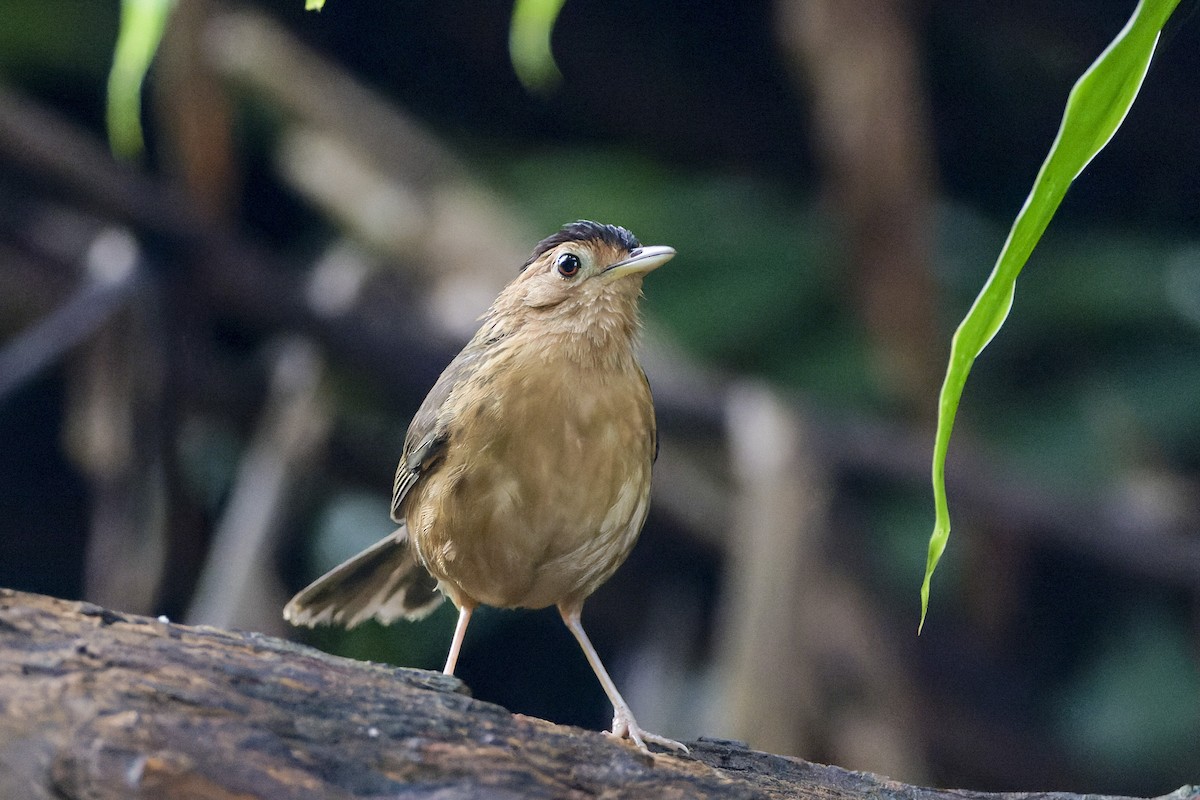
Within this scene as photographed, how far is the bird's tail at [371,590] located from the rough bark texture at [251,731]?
1003 millimetres

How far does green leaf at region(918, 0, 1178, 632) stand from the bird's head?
50.7 inches

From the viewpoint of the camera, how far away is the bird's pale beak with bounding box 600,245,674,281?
8.50 feet

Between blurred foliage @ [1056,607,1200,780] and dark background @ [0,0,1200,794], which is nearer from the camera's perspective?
dark background @ [0,0,1200,794]

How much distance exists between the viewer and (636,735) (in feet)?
7.76

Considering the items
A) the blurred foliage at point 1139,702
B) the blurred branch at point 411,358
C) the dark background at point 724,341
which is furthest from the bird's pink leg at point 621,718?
the blurred foliage at point 1139,702

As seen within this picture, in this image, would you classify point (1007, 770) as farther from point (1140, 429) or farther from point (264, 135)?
point (264, 135)

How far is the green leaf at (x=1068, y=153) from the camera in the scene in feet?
4.51

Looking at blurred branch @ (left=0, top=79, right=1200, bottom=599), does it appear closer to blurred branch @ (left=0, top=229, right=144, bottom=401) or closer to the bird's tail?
blurred branch @ (left=0, top=229, right=144, bottom=401)

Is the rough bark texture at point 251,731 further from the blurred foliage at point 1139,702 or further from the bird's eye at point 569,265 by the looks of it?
the blurred foliage at point 1139,702

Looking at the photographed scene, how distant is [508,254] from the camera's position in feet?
18.5

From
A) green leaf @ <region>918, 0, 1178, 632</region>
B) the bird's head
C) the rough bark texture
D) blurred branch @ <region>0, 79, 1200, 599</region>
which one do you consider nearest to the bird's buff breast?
the bird's head

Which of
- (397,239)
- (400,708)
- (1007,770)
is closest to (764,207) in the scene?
(397,239)

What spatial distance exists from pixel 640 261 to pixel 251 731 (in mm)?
1278

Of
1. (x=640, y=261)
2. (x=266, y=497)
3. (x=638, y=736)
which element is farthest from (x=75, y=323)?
(x=638, y=736)
